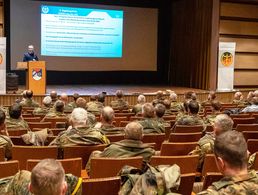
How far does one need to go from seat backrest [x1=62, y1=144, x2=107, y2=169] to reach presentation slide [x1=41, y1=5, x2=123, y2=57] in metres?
10.6

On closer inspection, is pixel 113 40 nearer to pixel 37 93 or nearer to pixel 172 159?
pixel 37 93

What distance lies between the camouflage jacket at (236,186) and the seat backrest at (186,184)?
0.84 m

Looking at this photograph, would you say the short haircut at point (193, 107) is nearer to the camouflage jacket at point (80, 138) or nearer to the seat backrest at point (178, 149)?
the seat backrest at point (178, 149)

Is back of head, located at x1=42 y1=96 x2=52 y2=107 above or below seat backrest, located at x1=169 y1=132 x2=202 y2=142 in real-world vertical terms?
above

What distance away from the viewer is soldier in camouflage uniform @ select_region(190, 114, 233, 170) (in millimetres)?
3832

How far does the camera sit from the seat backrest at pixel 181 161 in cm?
334

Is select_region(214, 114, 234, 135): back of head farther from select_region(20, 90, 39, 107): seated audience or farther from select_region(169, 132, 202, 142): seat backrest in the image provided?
select_region(20, 90, 39, 107): seated audience

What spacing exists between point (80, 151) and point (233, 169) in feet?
7.17

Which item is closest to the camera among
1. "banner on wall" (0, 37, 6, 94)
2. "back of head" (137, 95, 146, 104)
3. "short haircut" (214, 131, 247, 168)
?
"short haircut" (214, 131, 247, 168)

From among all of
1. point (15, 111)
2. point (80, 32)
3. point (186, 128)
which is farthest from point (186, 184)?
point (80, 32)

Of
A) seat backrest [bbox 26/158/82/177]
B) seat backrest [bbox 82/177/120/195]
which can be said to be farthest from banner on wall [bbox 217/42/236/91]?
seat backrest [bbox 82/177/120/195]

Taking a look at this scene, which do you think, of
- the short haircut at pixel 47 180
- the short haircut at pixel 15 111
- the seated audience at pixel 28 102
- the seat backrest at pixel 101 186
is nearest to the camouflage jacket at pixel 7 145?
the short haircut at pixel 15 111

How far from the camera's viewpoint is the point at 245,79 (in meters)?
16.0

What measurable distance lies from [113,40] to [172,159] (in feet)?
39.6
